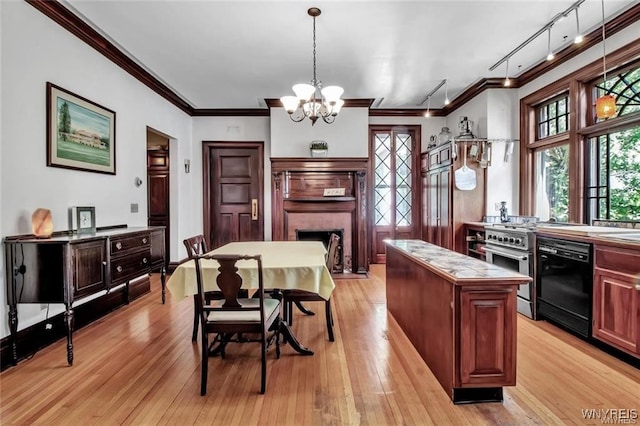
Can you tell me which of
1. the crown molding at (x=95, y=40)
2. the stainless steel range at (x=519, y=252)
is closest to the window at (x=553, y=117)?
the stainless steel range at (x=519, y=252)

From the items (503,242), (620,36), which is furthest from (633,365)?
(620,36)

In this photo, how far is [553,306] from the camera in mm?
3201

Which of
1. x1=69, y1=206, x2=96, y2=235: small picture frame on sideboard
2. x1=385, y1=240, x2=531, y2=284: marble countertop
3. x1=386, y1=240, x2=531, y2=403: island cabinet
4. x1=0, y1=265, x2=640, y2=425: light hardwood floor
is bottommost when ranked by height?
x1=0, y1=265, x2=640, y2=425: light hardwood floor

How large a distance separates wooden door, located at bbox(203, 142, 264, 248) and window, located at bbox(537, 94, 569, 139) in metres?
4.35

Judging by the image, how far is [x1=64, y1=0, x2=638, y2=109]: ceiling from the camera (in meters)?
2.99

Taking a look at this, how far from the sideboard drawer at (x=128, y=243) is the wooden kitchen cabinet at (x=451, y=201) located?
13.1ft

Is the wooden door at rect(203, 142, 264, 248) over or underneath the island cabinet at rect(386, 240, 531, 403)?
over

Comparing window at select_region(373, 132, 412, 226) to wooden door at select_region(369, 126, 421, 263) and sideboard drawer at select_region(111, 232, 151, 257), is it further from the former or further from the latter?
sideboard drawer at select_region(111, 232, 151, 257)

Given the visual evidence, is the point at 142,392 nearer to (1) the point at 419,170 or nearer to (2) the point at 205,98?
(2) the point at 205,98

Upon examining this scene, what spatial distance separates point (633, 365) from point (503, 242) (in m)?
→ 1.59

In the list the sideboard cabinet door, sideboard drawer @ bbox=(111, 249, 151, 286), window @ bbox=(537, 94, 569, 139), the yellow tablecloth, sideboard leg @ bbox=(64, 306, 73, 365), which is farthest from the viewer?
window @ bbox=(537, 94, 569, 139)

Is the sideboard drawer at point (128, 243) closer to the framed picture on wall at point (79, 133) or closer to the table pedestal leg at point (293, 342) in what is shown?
the framed picture on wall at point (79, 133)

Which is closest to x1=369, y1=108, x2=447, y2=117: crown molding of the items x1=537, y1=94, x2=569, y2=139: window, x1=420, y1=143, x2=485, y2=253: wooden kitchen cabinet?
x1=420, y1=143, x2=485, y2=253: wooden kitchen cabinet

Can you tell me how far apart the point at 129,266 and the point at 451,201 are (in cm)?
415
